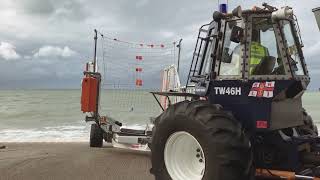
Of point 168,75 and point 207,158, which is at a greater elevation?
point 168,75

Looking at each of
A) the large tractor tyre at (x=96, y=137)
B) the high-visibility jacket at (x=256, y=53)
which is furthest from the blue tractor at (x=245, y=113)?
the large tractor tyre at (x=96, y=137)

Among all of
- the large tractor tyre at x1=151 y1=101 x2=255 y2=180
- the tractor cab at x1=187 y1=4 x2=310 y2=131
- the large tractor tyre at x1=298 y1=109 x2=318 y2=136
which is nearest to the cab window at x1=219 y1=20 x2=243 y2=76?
the tractor cab at x1=187 y1=4 x2=310 y2=131

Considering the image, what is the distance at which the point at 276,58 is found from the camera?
618cm

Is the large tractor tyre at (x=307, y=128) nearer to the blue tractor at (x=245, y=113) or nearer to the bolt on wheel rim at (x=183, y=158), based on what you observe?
the blue tractor at (x=245, y=113)

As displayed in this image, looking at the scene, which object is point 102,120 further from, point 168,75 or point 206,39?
point 206,39

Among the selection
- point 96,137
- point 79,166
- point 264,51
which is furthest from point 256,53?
point 96,137

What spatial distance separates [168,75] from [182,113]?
5.68m

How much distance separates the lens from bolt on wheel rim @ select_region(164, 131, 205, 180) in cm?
636

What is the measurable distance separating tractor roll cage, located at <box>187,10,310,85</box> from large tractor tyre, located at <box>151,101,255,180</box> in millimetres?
625

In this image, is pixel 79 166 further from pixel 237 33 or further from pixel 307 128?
pixel 237 33

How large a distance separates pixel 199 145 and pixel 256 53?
135 centimetres

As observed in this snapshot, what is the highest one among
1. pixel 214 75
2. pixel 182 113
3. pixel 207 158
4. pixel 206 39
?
pixel 206 39

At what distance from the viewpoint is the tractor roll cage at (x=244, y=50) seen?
6094 millimetres

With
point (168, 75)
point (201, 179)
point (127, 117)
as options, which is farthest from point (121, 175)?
point (127, 117)
